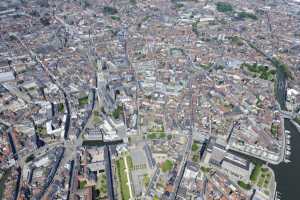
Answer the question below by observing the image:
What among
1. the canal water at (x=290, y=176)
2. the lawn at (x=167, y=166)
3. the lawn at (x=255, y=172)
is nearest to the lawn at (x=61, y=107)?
the lawn at (x=167, y=166)

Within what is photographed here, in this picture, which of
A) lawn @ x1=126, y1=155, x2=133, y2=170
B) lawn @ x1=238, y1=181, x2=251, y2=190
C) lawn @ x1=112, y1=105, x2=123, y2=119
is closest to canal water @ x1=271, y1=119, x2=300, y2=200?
lawn @ x1=238, y1=181, x2=251, y2=190

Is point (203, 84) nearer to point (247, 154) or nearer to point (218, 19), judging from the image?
point (247, 154)

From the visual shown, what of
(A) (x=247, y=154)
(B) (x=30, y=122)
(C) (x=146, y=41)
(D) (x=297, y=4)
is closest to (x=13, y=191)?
(B) (x=30, y=122)

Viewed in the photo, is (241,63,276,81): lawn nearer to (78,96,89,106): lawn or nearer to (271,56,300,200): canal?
(271,56,300,200): canal

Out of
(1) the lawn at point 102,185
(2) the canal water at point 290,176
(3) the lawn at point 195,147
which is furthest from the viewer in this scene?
(3) the lawn at point 195,147

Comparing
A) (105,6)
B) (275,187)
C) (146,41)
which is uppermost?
(105,6)

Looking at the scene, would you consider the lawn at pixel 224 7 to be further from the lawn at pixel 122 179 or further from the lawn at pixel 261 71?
the lawn at pixel 122 179
